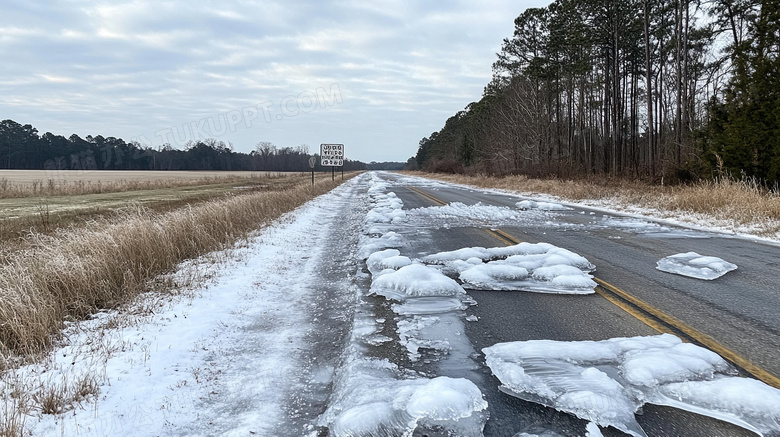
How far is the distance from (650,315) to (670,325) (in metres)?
0.28

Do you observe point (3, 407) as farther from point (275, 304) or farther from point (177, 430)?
point (275, 304)

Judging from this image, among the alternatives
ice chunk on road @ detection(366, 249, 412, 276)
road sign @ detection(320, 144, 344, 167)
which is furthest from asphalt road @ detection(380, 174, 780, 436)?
road sign @ detection(320, 144, 344, 167)

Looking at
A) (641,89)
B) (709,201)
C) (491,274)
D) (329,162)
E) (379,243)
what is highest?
(641,89)

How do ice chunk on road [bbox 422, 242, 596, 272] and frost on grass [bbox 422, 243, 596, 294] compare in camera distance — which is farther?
ice chunk on road [bbox 422, 242, 596, 272]

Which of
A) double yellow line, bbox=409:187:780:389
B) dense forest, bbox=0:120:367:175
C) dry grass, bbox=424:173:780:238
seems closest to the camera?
double yellow line, bbox=409:187:780:389

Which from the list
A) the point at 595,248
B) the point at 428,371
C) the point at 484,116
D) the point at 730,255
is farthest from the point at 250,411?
the point at 484,116

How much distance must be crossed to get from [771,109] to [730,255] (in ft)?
30.3

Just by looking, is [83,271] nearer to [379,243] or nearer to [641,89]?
[379,243]

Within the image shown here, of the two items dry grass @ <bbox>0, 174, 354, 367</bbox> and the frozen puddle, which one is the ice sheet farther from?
dry grass @ <bbox>0, 174, 354, 367</bbox>

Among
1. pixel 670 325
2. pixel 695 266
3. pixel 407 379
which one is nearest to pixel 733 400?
pixel 670 325

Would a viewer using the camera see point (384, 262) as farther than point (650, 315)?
Yes

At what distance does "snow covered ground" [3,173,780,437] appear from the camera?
7.95ft

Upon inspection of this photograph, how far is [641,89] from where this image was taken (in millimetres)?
37844

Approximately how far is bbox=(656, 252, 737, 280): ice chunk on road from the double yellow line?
4.44ft
